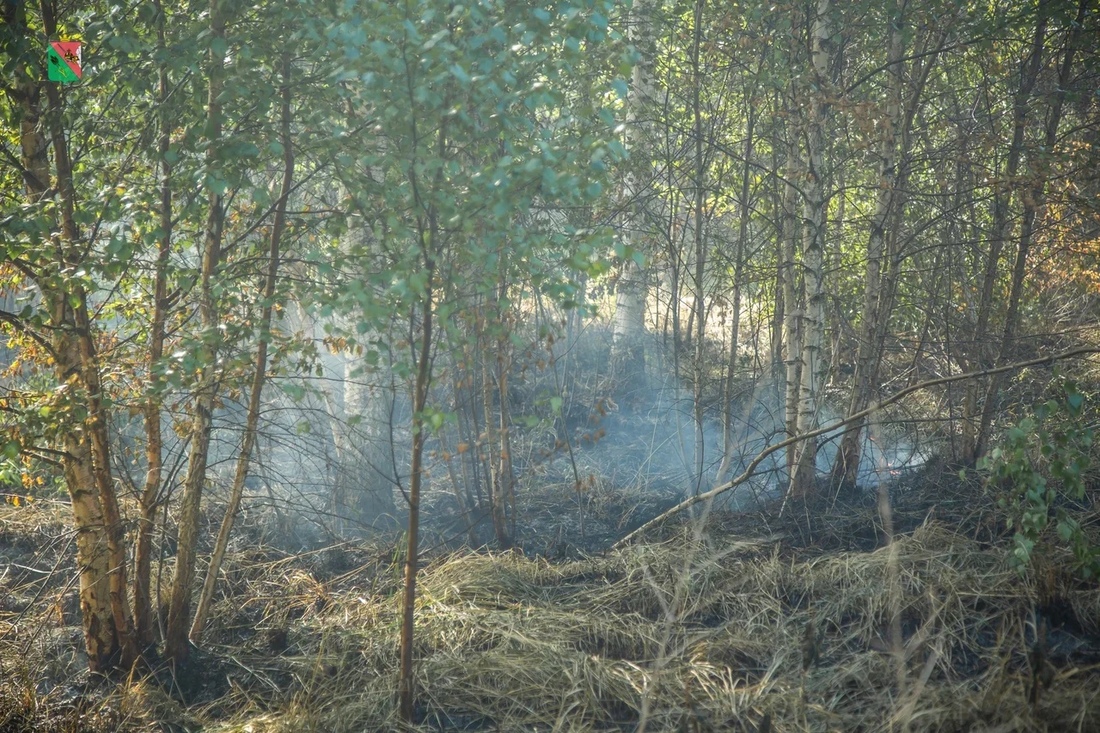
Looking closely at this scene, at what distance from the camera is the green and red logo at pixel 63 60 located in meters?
3.98

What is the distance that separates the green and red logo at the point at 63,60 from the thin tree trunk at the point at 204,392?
1.93 ft

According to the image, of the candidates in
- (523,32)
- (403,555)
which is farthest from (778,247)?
(523,32)

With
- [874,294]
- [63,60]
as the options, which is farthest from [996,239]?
[63,60]

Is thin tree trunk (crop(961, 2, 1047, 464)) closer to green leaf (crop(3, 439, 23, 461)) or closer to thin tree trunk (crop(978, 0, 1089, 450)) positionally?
thin tree trunk (crop(978, 0, 1089, 450))

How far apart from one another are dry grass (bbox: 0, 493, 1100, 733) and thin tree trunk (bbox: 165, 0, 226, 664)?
1.14ft

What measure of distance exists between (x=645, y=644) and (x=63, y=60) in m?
3.95

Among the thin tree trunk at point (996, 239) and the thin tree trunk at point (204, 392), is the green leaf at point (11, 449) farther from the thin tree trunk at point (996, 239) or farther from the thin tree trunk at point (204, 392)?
the thin tree trunk at point (996, 239)

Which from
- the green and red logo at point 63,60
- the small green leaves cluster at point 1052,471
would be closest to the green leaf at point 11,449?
the green and red logo at point 63,60

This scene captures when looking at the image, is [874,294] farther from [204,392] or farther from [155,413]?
[155,413]

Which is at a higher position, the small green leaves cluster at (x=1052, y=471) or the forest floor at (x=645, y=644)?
the small green leaves cluster at (x=1052, y=471)

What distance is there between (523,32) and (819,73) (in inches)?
123

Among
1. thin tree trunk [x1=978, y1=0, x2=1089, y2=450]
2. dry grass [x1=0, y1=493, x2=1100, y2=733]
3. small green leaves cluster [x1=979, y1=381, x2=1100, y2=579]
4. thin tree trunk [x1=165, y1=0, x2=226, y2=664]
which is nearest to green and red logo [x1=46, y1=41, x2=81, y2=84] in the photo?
thin tree trunk [x1=165, y1=0, x2=226, y2=664]

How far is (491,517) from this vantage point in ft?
22.2

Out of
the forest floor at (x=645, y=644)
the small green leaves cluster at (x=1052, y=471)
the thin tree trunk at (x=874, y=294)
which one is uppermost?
the thin tree trunk at (x=874, y=294)
